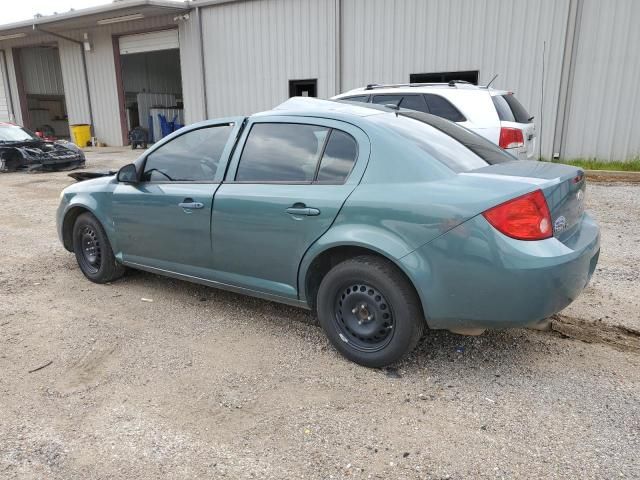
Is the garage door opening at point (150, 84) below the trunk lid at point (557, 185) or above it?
above

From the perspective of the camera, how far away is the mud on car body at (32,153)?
13391 mm

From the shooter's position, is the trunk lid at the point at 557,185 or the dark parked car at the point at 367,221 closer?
the dark parked car at the point at 367,221

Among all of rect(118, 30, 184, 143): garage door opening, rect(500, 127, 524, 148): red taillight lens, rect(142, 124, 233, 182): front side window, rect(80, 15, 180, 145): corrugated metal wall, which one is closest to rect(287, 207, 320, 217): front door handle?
rect(142, 124, 233, 182): front side window

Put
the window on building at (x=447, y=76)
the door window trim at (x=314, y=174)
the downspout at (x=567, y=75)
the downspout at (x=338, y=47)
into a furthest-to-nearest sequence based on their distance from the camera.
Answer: the downspout at (x=338, y=47) < the window on building at (x=447, y=76) < the downspout at (x=567, y=75) < the door window trim at (x=314, y=174)

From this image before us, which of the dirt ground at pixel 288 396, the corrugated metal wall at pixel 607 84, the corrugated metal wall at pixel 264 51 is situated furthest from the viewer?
the corrugated metal wall at pixel 264 51

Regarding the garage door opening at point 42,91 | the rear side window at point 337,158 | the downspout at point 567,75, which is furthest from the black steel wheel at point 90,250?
the garage door opening at point 42,91

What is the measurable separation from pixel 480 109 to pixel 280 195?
4702mm

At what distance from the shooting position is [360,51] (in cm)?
1395

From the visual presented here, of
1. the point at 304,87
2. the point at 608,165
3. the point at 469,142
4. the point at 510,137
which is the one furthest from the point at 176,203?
the point at 304,87

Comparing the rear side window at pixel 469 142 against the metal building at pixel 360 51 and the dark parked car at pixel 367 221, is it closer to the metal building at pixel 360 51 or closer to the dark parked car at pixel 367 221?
the dark parked car at pixel 367 221

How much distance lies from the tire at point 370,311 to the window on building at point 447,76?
10884mm

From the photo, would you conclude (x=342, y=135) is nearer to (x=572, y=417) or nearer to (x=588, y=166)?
(x=572, y=417)

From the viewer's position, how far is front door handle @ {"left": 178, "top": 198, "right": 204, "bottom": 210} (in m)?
3.85

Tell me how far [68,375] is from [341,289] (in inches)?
72.6
